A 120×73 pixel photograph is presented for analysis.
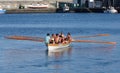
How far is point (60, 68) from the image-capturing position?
60.3 meters

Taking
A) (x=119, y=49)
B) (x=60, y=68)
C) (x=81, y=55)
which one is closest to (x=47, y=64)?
(x=60, y=68)

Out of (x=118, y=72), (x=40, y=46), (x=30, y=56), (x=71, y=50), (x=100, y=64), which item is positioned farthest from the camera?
(x=40, y=46)

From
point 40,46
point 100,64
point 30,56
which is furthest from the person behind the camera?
point 40,46

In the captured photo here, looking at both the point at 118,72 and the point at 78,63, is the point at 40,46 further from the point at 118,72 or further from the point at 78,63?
the point at 118,72

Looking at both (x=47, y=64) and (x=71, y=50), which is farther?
(x=71, y=50)

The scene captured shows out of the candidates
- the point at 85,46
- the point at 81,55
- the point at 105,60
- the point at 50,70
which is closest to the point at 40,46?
the point at 85,46

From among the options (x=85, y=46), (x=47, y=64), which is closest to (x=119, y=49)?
(x=85, y=46)

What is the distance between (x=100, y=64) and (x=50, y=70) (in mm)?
6063

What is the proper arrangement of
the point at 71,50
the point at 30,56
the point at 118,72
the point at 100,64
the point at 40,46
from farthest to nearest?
the point at 40,46 → the point at 71,50 → the point at 30,56 → the point at 100,64 → the point at 118,72

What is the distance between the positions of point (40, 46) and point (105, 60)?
16096 millimetres

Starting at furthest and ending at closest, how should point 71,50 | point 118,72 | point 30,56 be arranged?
point 71,50
point 30,56
point 118,72

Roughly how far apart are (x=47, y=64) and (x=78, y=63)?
10.5 feet

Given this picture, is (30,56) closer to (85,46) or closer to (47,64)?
(47,64)

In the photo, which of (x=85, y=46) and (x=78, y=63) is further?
(x=85, y=46)
